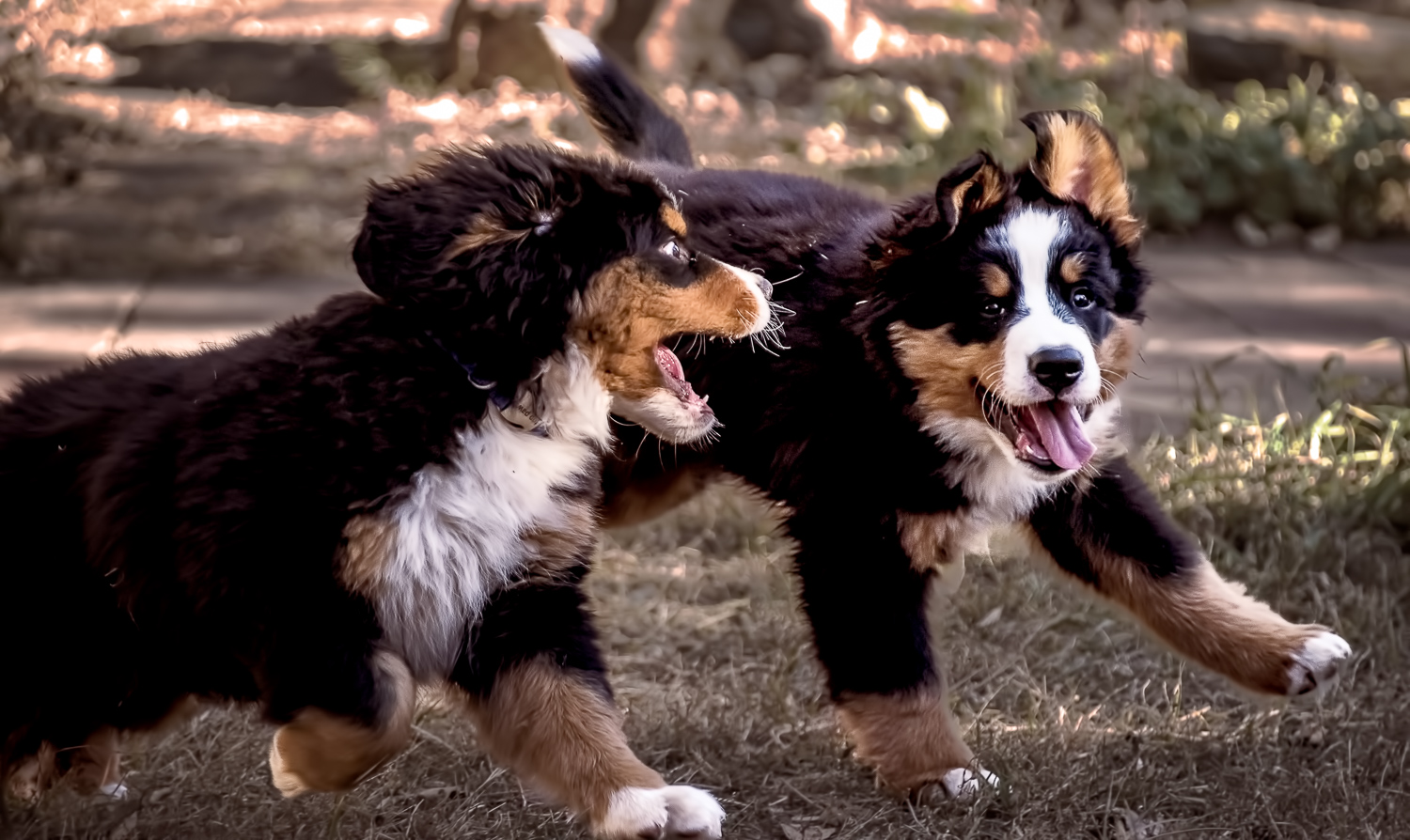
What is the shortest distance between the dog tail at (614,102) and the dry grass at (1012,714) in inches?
43.4

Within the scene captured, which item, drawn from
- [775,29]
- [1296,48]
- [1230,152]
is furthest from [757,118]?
[1296,48]

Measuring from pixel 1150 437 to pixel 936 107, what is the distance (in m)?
3.65

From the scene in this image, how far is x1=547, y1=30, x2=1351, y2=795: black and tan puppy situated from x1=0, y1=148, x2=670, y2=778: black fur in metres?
0.57

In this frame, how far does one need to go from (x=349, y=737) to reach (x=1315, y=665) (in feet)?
5.95

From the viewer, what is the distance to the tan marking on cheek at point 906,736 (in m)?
3.09

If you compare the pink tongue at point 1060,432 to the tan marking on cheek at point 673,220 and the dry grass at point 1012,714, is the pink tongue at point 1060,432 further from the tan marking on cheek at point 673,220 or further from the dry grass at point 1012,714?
the tan marking on cheek at point 673,220

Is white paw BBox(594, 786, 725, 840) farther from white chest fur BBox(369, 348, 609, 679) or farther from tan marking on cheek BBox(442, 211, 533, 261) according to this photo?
tan marking on cheek BBox(442, 211, 533, 261)

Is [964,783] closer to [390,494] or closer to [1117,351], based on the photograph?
[1117,351]

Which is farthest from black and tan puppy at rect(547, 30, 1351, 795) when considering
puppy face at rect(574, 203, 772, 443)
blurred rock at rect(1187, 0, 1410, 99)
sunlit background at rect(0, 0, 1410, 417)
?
blurred rock at rect(1187, 0, 1410, 99)

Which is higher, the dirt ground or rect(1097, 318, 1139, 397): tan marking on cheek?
rect(1097, 318, 1139, 397): tan marking on cheek

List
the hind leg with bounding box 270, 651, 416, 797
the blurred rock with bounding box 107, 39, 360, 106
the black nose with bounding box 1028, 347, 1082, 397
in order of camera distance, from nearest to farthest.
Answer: the hind leg with bounding box 270, 651, 416, 797, the black nose with bounding box 1028, 347, 1082, 397, the blurred rock with bounding box 107, 39, 360, 106

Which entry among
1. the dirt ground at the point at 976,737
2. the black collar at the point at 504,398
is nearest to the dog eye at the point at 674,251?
the black collar at the point at 504,398

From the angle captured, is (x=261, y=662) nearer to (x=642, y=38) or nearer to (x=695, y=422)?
(x=695, y=422)

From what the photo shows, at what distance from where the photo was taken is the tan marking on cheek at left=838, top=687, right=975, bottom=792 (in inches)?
122
